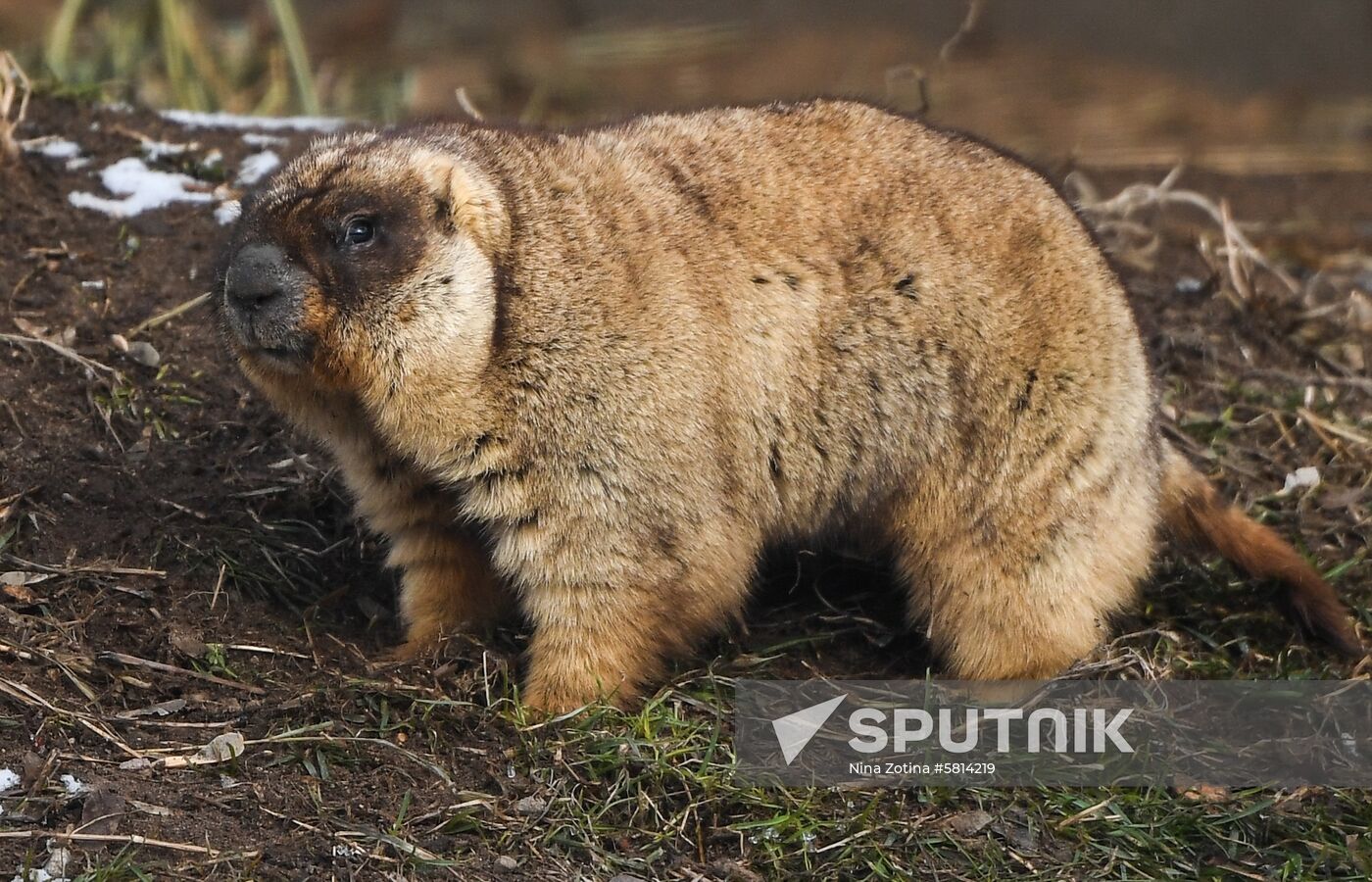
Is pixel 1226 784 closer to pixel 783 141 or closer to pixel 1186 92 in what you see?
pixel 783 141

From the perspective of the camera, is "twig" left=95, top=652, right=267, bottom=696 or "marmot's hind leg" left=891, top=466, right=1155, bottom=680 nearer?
"twig" left=95, top=652, right=267, bottom=696

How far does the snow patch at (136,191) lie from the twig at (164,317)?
758 millimetres

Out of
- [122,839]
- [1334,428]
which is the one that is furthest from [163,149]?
[1334,428]

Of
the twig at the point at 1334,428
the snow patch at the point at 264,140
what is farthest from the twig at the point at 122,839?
the twig at the point at 1334,428

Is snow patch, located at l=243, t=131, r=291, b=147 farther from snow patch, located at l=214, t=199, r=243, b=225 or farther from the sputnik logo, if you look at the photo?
the sputnik logo

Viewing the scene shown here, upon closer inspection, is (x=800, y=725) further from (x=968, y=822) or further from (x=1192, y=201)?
(x=1192, y=201)

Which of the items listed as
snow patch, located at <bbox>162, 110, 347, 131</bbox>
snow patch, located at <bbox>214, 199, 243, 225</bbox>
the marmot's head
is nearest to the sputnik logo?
the marmot's head

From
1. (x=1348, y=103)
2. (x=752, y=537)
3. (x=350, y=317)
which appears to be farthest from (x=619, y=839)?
(x=1348, y=103)

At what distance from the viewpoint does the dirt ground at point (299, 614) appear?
4375mm

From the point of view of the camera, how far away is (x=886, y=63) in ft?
38.9

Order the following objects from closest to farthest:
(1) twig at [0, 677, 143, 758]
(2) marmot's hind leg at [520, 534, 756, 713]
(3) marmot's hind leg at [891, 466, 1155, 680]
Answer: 1. (1) twig at [0, 677, 143, 758]
2. (2) marmot's hind leg at [520, 534, 756, 713]
3. (3) marmot's hind leg at [891, 466, 1155, 680]

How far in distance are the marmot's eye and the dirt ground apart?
144 cm

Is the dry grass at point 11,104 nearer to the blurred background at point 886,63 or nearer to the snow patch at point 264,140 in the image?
the snow patch at point 264,140

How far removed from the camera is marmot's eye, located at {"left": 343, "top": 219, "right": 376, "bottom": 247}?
15.6 ft
